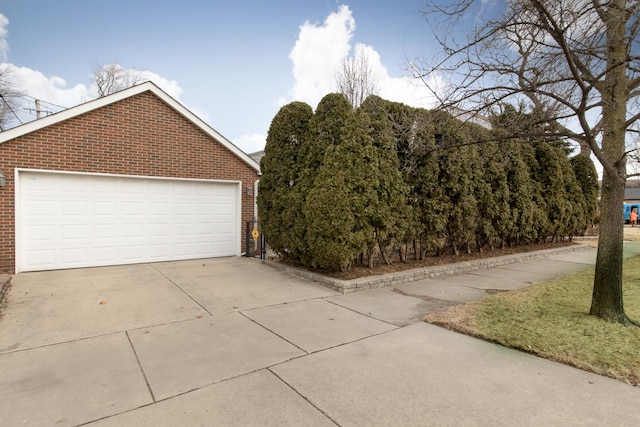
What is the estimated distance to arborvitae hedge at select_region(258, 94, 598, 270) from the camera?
6.17 m

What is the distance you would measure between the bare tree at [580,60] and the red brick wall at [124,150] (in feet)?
20.0

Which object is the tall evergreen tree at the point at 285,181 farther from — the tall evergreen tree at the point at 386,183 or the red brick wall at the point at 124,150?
the red brick wall at the point at 124,150

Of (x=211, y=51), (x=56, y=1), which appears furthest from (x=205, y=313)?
(x=56, y=1)

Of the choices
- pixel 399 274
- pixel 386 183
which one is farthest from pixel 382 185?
pixel 399 274

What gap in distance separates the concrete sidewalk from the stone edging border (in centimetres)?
50

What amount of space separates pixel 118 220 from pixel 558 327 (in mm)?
8354

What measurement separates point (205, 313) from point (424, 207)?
5072 mm

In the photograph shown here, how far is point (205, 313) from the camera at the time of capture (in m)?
4.54

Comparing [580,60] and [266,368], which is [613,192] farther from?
[266,368]

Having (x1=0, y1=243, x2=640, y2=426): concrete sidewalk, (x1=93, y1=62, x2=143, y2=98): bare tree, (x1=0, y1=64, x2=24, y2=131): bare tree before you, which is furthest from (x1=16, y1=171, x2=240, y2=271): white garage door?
(x1=93, y1=62, x2=143, y2=98): bare tree

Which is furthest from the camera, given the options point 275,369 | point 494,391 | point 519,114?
point 519,114

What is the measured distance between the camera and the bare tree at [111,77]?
22.1 m

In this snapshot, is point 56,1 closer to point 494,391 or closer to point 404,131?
point 404,131

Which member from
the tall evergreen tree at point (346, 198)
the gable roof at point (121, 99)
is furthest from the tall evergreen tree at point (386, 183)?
the gable roof at point (121, 99)
